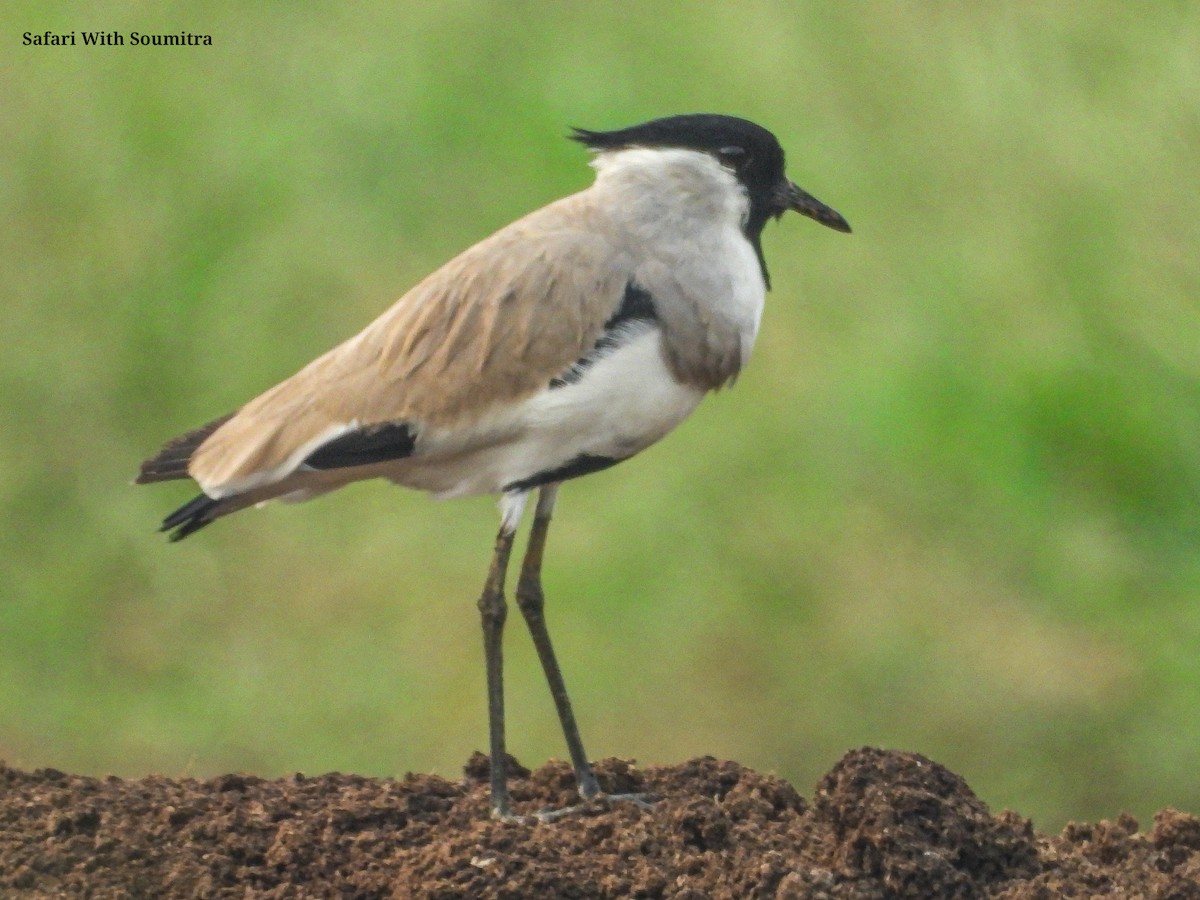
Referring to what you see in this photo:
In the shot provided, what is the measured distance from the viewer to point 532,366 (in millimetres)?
4688

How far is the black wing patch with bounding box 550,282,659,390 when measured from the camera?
465cm

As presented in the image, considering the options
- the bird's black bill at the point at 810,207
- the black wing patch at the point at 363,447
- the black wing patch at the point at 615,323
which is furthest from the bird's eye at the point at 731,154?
the black wing patch at the point at 363,447

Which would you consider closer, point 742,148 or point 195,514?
point 195,514

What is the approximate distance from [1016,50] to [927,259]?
3.64 ft

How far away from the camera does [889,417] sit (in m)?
8.39

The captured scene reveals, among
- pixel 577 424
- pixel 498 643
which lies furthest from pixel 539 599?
pixel 577 424

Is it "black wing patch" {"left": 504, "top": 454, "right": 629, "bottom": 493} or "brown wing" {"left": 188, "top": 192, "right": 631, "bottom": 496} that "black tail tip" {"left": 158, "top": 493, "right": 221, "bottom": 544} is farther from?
"black wing patch" {"left": 504, "top": 454, "right": 629, "bottom": 493}

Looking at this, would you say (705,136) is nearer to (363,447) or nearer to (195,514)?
(363,447)

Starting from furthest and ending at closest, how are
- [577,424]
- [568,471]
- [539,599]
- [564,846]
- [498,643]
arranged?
[539,599], [498,643], [568,471], [577,424], [564,846]

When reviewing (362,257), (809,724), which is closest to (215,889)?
(809,724)

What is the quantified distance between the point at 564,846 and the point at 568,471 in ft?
3.22

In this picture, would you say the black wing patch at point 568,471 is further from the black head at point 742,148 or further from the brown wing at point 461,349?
the black head at point 742,148

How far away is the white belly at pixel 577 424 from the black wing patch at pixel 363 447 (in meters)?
0.05

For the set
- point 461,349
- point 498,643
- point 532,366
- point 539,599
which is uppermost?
point 461,349
